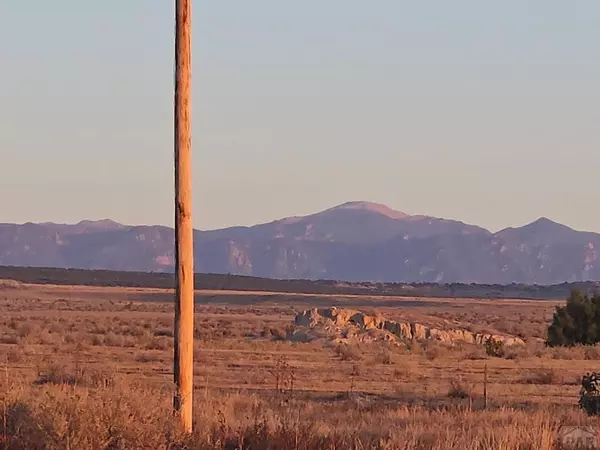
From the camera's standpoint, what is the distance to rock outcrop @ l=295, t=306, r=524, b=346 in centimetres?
5475

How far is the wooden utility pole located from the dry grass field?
46cm

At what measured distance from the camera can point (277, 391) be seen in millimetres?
25125

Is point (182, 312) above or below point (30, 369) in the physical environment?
above

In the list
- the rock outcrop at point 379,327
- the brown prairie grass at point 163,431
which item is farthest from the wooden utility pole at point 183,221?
the rock outcrop at point 379,327

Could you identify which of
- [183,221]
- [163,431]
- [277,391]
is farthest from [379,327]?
[163,431]

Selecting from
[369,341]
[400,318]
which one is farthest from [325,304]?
[369,341]

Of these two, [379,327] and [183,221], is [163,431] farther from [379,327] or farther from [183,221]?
[379,327]

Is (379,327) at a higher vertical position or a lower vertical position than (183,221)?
lower

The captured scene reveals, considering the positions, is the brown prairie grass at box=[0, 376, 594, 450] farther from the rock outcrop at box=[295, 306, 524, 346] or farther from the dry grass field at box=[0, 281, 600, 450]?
the rock outcrop at box=[295, 306, 524, 346]

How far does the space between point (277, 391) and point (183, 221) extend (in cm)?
1167

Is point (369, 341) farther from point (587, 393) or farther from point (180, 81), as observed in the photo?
point (180, 81)

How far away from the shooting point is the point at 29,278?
139 meters

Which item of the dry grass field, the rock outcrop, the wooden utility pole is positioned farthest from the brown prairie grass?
the rock outcrop

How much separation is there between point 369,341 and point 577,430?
3598 cm
